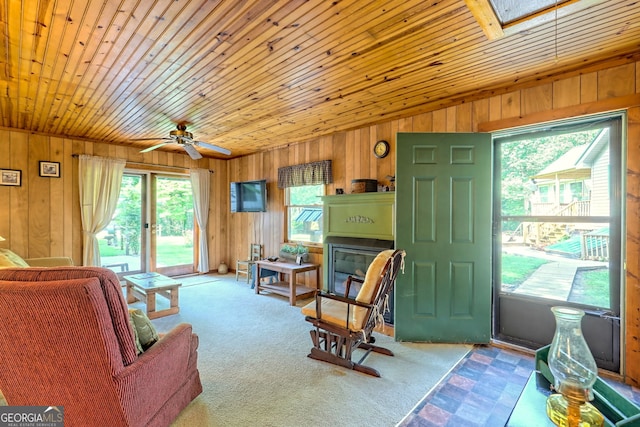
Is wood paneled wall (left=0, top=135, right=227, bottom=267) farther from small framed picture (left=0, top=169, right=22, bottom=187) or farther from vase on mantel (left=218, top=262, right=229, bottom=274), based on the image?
vase on mantel (left=218, top=262, right=229, bottom=274)

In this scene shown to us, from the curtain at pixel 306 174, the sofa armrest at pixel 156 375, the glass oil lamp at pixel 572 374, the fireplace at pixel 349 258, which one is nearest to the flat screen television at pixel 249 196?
the curtain at pixel 306 174

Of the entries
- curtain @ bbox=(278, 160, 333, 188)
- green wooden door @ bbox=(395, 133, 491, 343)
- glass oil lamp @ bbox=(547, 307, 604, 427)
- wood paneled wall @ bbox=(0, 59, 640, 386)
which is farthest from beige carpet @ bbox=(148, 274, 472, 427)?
curtain @ bbox=(278, 160, 333, 188)

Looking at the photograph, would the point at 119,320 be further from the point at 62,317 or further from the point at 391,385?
the point at 391,385

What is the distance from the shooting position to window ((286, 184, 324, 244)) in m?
4.69

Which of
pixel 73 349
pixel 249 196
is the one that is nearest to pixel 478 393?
pixel 73 349

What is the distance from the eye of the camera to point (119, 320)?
4.35 feet

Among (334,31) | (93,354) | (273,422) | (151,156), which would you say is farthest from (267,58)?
(151,156)

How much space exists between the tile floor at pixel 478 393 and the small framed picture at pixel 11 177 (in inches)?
222

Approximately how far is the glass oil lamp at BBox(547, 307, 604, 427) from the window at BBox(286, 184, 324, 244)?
3549mm

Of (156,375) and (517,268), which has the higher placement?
(517,268)

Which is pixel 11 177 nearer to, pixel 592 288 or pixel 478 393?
pixel 478 393

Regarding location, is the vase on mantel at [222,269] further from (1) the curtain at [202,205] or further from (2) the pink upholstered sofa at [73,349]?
(2) the pink upholstered sofa at [73,349]

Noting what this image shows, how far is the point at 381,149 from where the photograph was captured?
3.75 m

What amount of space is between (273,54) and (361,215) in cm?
214
